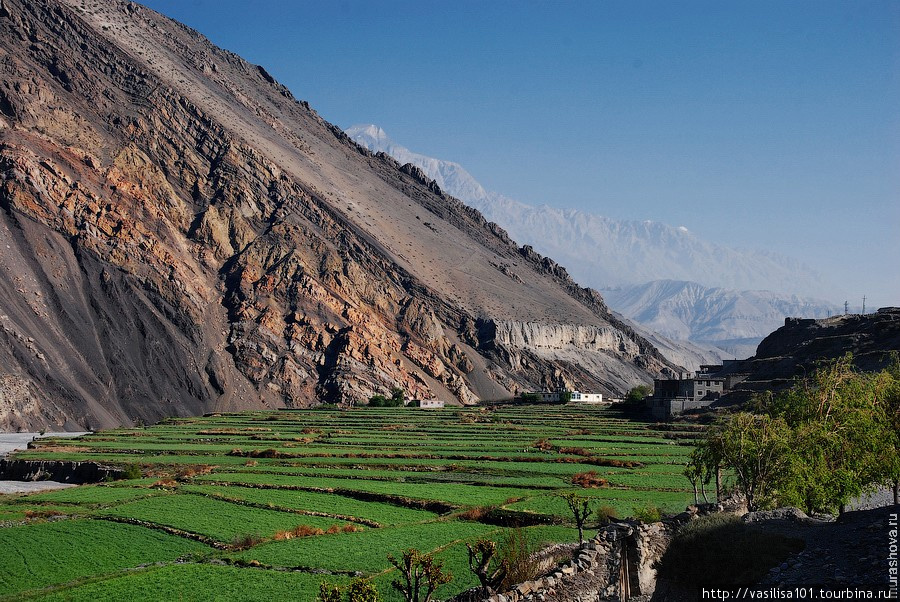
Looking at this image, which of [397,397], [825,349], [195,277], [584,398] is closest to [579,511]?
[825,349]

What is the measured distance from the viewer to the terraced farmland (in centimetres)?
2856

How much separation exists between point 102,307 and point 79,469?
64.2 meters

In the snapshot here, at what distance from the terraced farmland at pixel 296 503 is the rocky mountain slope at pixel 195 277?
31.7 meters

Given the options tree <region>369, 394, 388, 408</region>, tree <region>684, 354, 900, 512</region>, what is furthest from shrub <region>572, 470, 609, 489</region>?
tree <region>369, 394, 388, 408</region>

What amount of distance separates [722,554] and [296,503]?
2913 centimetres

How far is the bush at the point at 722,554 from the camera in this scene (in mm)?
18891

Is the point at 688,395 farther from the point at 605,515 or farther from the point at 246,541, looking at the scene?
the point at 246,541

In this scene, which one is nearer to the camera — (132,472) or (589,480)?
(589,480)

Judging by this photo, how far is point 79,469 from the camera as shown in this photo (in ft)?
209

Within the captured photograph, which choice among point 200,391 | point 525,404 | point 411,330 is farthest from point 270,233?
point 525,404

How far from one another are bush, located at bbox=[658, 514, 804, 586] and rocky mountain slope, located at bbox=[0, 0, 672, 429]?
321ft

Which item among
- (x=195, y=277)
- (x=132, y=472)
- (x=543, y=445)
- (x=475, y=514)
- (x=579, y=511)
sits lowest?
(x=475, y=514)

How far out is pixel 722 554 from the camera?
19.6 metres

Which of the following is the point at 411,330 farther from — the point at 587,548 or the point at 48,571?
the point at 587,548
